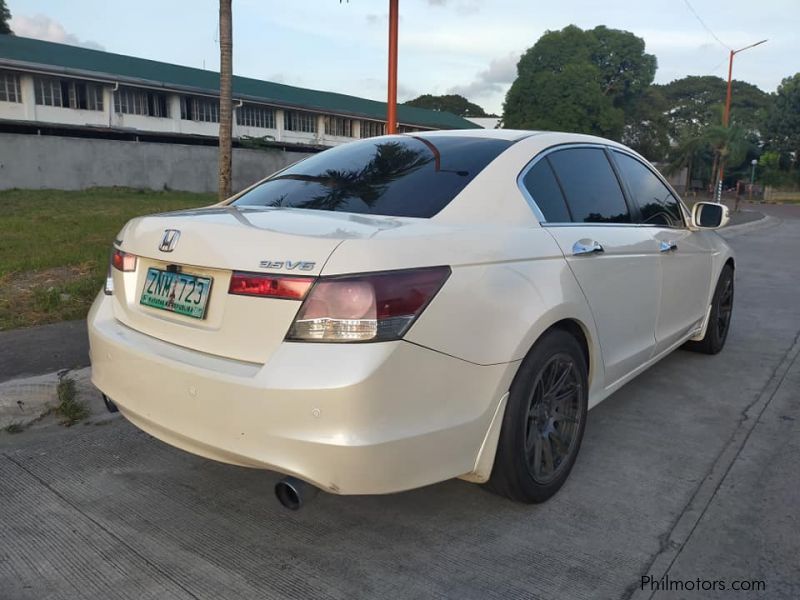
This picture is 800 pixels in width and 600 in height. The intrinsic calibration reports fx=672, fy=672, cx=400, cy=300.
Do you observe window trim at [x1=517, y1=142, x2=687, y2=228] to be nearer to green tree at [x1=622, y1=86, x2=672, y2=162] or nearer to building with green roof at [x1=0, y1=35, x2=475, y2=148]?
building with green roof at [x1=0, y1=35, x2=475, y2=148]

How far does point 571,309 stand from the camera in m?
2.87

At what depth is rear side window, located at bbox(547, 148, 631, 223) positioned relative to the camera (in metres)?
3.30

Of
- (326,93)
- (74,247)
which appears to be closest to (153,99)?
(326,93)

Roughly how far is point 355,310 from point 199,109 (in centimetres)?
3338

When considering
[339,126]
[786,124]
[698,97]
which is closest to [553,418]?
[339,126]

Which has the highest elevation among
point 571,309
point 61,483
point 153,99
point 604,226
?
point 153,99

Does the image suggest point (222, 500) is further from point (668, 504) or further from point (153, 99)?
point (153, 99)

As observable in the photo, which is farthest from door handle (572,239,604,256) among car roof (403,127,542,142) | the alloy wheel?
car roof (403,127,542,142)

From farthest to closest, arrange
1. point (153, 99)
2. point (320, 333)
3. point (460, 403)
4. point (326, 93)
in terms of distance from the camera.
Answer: point (326, 93) < point (153, 99) < point (460, 403) < point (320, 333)

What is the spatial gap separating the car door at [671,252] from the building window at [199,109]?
102 ft

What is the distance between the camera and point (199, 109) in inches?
1288

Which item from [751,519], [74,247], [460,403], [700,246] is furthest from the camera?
[74,247]

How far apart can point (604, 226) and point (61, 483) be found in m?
2.89

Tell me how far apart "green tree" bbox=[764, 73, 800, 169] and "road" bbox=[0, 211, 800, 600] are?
6740 centimetres
